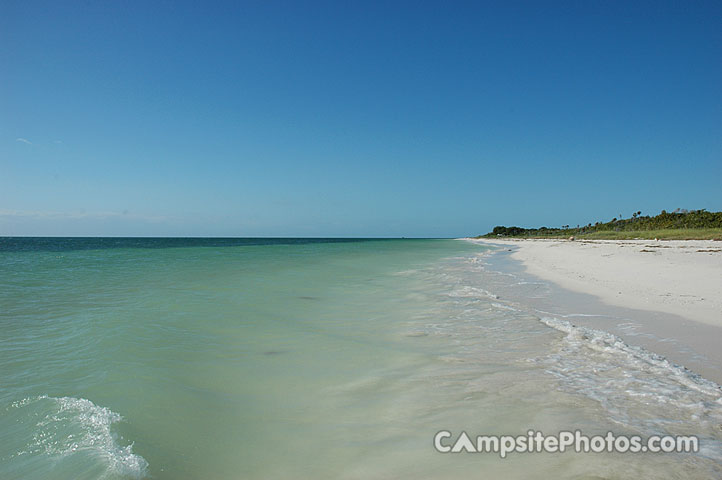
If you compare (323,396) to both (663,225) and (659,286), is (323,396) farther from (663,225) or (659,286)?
(663,225)

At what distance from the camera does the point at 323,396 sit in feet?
11.9

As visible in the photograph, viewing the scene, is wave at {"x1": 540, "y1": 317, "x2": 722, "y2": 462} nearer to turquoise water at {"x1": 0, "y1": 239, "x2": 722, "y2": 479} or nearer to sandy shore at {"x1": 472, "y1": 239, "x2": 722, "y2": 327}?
turquoise water at {"x1": 0, "y1": 239, "x2": 722, "y2": 479}

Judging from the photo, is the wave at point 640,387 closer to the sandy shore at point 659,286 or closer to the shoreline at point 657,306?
the shoreline at point 657,306

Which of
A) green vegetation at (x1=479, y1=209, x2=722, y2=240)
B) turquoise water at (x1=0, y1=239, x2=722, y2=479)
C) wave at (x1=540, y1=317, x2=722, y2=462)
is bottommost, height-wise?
turquoise water at (x1=0, y1=239, x2=722, y2=479)

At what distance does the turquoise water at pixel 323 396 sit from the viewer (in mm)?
2475

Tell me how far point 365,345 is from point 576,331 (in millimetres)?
3321

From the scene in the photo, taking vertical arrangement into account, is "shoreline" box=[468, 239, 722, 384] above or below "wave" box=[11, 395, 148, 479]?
above

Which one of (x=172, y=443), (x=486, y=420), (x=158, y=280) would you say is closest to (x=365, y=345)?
(x=486, y=420)

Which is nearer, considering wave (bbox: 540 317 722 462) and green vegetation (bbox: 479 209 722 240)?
wave (bbox: 540 317 722 462)

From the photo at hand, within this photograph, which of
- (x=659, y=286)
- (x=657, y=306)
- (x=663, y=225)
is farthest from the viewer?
(x=663, y=225)

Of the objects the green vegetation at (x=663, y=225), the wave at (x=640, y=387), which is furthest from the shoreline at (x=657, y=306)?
the green vegetation at (x=663, y=225)

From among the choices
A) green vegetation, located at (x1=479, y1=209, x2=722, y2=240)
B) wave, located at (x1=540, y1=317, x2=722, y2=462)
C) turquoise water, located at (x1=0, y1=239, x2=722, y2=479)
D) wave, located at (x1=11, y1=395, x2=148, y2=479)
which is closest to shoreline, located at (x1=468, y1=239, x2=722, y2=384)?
wave, located at (x1=540, y1=317, x2=722, y2=462)

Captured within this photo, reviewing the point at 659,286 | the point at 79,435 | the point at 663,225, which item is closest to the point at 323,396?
the point at 79,435

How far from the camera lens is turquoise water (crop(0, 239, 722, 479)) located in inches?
97.4
